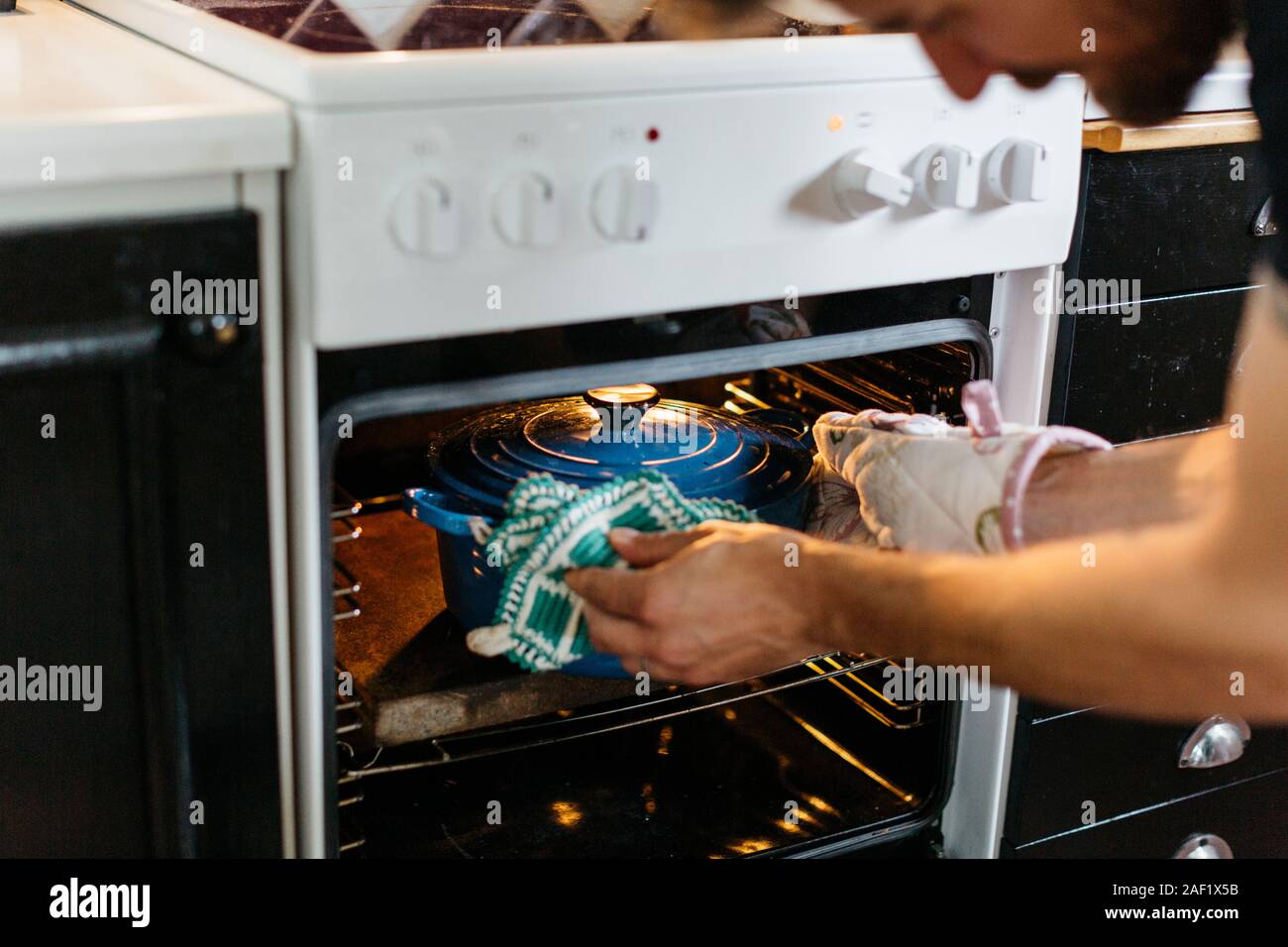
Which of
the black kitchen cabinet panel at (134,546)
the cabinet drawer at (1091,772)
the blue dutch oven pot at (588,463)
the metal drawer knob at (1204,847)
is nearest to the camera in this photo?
the black kitchen cabinet panel at (134,546)

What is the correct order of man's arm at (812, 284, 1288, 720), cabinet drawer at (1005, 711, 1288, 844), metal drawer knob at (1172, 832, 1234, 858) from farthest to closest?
1. metal drawer knob at (1172, 832, 1234, 858)
2. cabinet drawer at (1005, 711, 1288, 844)
3. man's arm at (812, 284, 1288, 720)

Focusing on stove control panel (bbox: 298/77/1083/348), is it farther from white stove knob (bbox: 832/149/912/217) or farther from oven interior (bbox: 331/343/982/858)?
oven interior (bbox: 331/343/982/858)

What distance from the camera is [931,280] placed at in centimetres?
109

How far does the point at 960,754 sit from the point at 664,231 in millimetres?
605

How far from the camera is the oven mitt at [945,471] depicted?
1000mm

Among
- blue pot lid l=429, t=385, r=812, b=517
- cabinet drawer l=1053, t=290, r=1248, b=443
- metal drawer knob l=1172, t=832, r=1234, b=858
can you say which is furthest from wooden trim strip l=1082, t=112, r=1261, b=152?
metal drawer knob l=1172, t=832, r=1234, b=858

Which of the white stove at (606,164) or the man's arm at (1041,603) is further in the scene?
the white stove at (606,164)

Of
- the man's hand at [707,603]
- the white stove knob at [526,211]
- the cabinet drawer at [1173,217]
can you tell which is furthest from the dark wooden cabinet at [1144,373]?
the white stove knob at [526,211]

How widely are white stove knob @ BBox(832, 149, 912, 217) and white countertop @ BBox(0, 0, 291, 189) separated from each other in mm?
381

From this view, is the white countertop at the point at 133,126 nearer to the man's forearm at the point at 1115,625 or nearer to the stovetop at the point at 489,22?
the stovetop at the point at 489,22

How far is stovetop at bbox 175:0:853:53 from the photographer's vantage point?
0.98 metres

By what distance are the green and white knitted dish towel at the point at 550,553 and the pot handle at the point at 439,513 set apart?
0.02 m

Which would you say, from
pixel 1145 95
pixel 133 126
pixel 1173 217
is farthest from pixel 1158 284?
pixel 133 126
